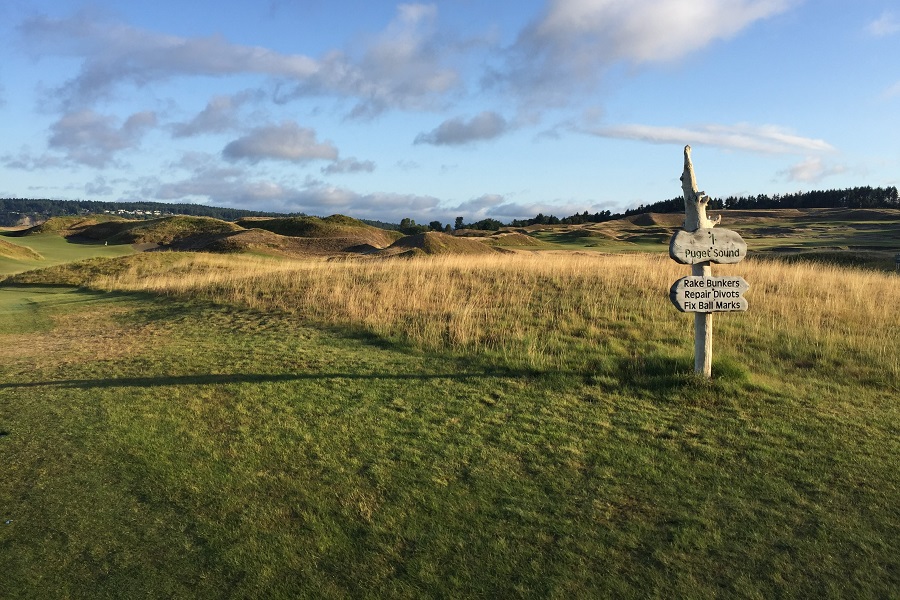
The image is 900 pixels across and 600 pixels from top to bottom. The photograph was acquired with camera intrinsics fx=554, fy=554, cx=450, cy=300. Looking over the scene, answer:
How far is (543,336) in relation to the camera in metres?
9.88

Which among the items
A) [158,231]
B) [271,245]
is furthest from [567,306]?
[158,231]

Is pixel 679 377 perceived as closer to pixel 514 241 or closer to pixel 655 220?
pixel 514 241

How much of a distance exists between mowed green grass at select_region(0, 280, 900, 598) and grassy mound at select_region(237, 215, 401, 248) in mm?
39145

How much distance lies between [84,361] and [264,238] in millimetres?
32485

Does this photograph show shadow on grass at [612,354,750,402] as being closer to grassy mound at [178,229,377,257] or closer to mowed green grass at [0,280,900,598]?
mowed green grass at [0,280,900,598]

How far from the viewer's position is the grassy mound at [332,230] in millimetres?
48397

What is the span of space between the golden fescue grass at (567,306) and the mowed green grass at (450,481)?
989 mm

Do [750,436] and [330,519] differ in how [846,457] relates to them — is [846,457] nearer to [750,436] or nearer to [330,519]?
[750,436]

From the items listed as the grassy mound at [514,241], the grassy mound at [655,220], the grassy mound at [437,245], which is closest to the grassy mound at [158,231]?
the grassy mound at [437,245]

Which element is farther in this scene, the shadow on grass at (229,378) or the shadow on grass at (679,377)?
the shadow on grass at (229,378)

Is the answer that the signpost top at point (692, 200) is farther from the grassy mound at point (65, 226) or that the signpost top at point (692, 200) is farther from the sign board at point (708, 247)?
the grassy mound at point (65, 226)

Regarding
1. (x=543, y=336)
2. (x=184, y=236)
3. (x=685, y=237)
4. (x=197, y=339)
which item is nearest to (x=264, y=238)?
(x=184, y=236)

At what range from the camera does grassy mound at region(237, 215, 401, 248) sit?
4840cm

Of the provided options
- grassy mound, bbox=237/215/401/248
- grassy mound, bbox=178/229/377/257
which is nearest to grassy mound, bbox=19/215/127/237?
grassy mound, bbox=178/229/377/257
